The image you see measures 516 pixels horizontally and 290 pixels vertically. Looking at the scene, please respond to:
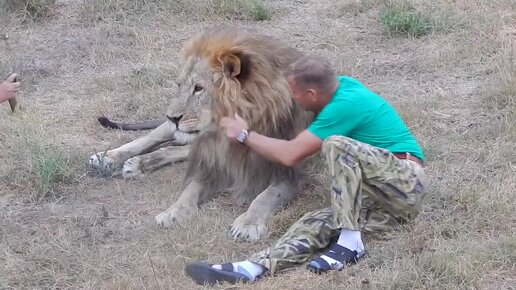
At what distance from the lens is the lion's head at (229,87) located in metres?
4.84

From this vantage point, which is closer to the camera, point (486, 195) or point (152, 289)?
point (152, 289)

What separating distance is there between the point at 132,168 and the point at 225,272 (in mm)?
1739

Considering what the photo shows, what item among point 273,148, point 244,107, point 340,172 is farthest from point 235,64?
point 340,172

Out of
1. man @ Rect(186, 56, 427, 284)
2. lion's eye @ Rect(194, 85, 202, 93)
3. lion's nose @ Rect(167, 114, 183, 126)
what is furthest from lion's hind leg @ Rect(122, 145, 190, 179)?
man @ Rect(186, 56, 427, 284)

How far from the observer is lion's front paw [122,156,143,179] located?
572cm

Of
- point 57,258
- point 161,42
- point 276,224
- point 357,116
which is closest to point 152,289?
point 57,258

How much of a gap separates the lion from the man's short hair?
22.5 inches

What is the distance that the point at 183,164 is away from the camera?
5930mm

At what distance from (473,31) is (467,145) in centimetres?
215

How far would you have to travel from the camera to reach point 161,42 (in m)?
8.05

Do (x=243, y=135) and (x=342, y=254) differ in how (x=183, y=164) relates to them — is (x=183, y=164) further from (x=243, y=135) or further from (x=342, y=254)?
(x=342, y=254)

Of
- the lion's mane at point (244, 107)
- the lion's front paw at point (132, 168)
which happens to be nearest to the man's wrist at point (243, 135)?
the lion's mane at point (244, 107)

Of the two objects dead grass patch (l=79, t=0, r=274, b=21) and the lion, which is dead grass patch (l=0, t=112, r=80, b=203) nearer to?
the lion

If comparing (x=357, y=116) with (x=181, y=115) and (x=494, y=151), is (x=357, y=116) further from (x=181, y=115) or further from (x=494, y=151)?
(x=494, y=151)
